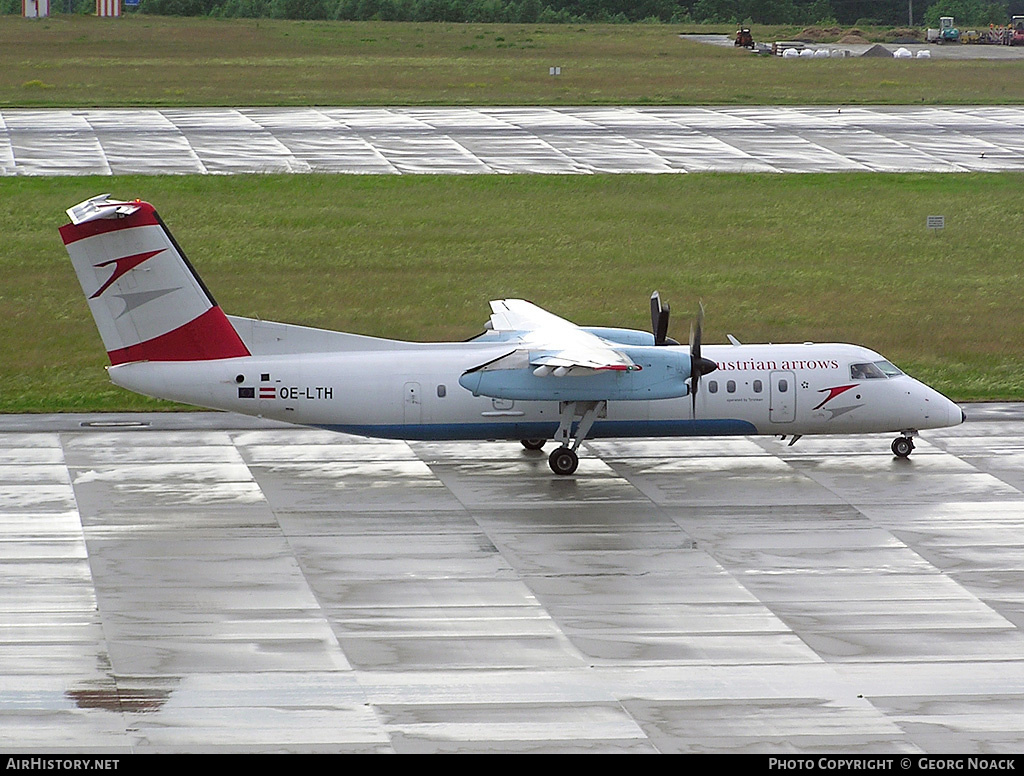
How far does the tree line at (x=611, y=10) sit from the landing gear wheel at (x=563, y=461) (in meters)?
145

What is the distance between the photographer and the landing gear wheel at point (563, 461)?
30.7 meters

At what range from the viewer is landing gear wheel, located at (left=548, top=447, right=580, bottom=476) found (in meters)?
30.7

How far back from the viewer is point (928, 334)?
150 ft

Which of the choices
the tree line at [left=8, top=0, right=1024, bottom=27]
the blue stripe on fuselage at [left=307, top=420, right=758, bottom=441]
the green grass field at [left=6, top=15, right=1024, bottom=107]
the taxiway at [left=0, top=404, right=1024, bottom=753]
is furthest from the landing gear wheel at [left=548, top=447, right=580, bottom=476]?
the tree line at [left=8, top=0, right=1024, bottom=27]

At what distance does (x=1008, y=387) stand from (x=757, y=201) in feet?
88.6

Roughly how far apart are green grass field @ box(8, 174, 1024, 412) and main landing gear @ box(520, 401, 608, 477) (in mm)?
12533

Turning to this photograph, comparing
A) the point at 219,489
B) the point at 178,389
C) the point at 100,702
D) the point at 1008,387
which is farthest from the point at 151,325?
the point at 1008,387

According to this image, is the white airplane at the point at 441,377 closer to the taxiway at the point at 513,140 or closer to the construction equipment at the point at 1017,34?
the taxiway at the point at 513,140

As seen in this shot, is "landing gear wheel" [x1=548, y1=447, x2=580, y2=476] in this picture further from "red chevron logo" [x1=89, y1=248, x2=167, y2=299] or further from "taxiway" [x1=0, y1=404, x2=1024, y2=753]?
"red chevron logo" [x1=89, y1=248, x2=167, y2=299]

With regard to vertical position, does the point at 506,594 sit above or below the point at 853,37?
below

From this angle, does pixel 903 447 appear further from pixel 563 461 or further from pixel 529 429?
pixel 529 429

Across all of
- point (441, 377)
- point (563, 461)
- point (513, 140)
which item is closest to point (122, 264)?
point (441, 377)

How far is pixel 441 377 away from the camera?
101ft

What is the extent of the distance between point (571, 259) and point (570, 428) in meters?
26.2
